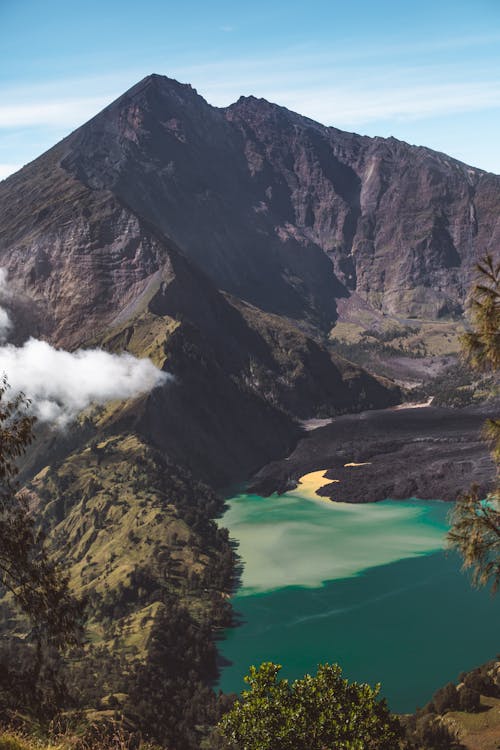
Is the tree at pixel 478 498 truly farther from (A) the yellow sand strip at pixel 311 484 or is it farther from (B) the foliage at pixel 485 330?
(A) the yellow sand strip at pixel 311 484

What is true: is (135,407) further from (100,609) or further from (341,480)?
(100,609)

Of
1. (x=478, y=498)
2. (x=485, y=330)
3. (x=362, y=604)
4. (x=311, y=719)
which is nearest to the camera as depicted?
(x=485, y=330)

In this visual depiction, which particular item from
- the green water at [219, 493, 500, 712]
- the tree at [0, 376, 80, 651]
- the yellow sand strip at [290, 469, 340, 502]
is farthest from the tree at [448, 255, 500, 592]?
the yellow sand strip at [290, 469, 340, 502]

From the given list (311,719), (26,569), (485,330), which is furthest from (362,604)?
(485,330)

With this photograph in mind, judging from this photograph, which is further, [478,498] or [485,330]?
[478,498]

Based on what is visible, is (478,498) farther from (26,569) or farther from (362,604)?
(362,604)

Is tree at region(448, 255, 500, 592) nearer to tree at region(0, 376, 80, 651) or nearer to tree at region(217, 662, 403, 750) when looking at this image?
tree at region(217, 662, 403, 750)

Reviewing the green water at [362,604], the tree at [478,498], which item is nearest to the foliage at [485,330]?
the tree at [478,498]
